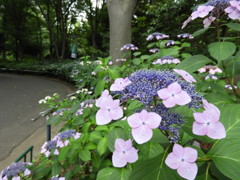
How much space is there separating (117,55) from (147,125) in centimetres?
361

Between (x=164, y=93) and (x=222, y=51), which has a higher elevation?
(x=222, y=51)

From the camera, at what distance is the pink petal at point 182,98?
1.91 ft

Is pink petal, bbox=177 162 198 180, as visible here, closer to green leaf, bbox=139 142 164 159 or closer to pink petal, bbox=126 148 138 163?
pink petal, bbox=126 148 138 163

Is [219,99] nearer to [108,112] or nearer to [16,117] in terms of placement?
[108,112]

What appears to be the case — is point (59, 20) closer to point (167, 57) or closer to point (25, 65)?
point (25, 65)

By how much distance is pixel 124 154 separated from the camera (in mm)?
655

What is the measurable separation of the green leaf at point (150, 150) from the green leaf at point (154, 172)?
0.14 metres

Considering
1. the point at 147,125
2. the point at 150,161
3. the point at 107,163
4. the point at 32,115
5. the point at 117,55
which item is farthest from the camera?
the point at 32,115

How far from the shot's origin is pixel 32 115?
5.85 metres

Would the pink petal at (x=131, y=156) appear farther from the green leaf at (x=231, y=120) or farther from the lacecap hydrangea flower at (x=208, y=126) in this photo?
the green leaf at (x=231, y=120)

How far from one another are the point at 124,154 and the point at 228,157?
325mm

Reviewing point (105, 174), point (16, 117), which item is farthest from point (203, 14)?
point (16, 117)

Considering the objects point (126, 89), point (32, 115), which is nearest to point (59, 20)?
point (32, 115)

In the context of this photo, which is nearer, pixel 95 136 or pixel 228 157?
pixel 228 157
